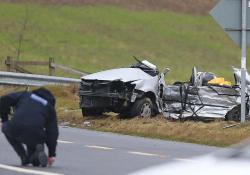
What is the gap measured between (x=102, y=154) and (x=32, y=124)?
297 cm

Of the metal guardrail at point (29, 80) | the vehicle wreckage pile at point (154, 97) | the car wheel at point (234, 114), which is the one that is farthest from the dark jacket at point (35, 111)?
the metal guardrail at point (29, 80)

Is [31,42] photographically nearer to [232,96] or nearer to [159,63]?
[159,63]

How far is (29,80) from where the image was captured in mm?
25844

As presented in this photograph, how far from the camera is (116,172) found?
1141 centimetres

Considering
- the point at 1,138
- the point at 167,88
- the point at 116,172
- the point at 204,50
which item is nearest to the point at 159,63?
the point at 204,50

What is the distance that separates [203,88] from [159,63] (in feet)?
83.2

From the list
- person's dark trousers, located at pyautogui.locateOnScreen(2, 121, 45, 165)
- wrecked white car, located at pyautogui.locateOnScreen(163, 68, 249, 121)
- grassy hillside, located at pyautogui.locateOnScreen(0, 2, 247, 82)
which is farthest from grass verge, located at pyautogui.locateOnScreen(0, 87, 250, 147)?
grassy hillside, located at pyautogui.locateOnScreen(0, 2, 247, 82)

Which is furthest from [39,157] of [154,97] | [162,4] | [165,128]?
[162,4]

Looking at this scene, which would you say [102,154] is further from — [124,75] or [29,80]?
[29,80]

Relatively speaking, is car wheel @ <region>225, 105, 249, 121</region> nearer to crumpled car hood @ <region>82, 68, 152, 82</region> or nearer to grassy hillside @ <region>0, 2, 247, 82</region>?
crumpled car hood @ <region>82, 68, 152, 82</region>

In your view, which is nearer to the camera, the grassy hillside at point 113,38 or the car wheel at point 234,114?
the car wheel at point 234,114

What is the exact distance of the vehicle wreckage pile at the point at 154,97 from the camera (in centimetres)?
1908

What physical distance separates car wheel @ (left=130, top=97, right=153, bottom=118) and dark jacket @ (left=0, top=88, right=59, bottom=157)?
7.69 meters

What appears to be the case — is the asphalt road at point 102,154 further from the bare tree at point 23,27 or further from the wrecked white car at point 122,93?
the bare tree at point 23,27
